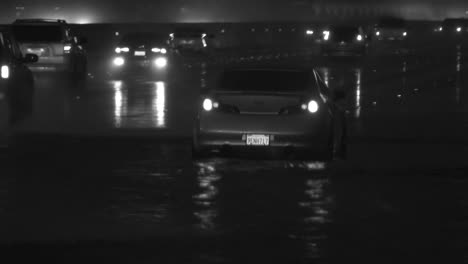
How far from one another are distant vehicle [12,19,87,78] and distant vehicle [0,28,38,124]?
35.4 ft

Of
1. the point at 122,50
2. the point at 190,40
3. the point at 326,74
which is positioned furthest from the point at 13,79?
the point at 190,40

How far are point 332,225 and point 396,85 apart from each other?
1129 inches

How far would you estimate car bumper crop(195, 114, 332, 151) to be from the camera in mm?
16891

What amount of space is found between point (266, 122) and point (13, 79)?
9.03 m

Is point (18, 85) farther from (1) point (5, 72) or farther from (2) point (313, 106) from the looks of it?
(2) point (313, 106)

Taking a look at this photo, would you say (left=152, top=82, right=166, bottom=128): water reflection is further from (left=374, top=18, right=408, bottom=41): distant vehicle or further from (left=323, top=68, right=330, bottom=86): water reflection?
(left=374, top=18, right=408, bottom=41): distant vehicle

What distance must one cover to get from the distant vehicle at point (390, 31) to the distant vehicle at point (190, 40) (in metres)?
26.0

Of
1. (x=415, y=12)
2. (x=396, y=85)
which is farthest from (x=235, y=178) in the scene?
(x=415, y=12)

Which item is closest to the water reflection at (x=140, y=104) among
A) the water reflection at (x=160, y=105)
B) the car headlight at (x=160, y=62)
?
the water reflection at (x=160, y=105)

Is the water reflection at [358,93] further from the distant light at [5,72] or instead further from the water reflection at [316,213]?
the water reflection at [316,213]

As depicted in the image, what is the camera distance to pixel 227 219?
12.0m

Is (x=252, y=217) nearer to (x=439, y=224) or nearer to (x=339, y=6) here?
(x=439, y=224)

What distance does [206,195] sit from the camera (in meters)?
13.8

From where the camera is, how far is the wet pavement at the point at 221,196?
34.0ft
